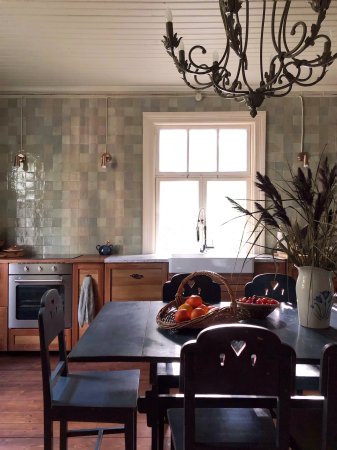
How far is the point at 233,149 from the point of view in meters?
4.59

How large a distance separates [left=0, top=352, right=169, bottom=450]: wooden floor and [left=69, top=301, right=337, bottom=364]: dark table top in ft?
2.75

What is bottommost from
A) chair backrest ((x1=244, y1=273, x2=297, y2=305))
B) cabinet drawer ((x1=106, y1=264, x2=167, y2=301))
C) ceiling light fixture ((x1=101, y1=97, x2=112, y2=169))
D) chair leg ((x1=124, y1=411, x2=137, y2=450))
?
chair leg ((x1=124, y1=411, x2=137, y2=450))

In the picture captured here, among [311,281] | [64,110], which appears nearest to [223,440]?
[311,281]

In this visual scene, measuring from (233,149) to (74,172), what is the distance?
69.9 inches

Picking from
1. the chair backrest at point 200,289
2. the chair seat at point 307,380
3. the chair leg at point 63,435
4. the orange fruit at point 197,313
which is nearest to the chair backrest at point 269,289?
the chair backrest at point 200,289

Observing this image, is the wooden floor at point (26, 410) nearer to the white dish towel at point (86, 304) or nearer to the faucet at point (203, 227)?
the white dish towel at point (86, 304)

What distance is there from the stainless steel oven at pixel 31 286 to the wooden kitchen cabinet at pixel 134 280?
40 centimetres

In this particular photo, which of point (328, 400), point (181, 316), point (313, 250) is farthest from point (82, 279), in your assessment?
point (328, 400)

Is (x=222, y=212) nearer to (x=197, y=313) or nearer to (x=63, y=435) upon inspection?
(x=197, y=313)

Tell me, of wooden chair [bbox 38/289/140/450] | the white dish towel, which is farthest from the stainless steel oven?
wooden chair [bbox 38/289/140/450]

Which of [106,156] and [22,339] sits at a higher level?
[106,156]

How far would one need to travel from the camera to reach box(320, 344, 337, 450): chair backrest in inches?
50.6

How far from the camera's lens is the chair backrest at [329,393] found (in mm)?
1285

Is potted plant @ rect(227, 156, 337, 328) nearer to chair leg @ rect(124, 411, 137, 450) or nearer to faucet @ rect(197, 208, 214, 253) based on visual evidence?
chair leg @ rect(124, 411, 137, 450)
